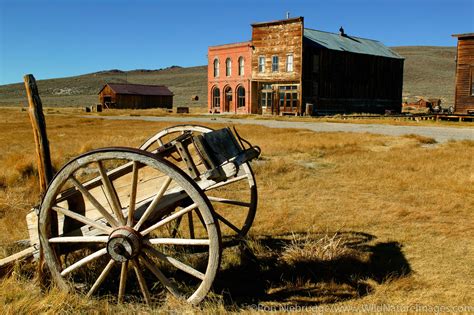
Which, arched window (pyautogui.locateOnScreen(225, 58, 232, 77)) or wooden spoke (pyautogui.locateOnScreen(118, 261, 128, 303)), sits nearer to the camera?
wooden spoke (pyautogui.locateOnScreen(118, 261, 128, 303))

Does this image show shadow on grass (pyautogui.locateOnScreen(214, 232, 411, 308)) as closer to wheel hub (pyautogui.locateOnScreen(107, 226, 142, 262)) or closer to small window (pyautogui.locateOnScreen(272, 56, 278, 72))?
wheel hub (pyautogui.locateOnScreen(107, 226, 142, 262))

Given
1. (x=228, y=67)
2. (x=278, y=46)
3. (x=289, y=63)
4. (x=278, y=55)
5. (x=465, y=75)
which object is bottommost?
(x=465, y=75)

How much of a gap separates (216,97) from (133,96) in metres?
24.7

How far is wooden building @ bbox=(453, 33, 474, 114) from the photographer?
2533 cm

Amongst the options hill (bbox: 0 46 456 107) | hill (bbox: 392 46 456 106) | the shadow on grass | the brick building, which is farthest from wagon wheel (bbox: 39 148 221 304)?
hill (bbox: 0 46 456 107)

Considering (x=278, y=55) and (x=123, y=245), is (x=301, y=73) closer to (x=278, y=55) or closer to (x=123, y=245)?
(x=278, y=55)

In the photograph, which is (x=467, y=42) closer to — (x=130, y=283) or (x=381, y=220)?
(x=381, y=220)

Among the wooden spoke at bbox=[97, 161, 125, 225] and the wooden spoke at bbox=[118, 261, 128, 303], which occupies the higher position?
the wooden spoke at bbox=[97, 161, 125, 225]

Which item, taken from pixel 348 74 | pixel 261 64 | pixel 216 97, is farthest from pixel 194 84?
pixel 348 74

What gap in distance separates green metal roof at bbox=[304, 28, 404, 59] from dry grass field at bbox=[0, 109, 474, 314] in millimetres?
23807

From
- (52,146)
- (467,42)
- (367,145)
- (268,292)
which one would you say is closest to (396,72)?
(467,42)

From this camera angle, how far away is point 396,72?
38438 mm

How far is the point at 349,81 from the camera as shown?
113ft

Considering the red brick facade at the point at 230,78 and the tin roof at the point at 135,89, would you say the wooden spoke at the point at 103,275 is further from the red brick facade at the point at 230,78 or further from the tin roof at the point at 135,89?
the tin roof at the point at 135,89
